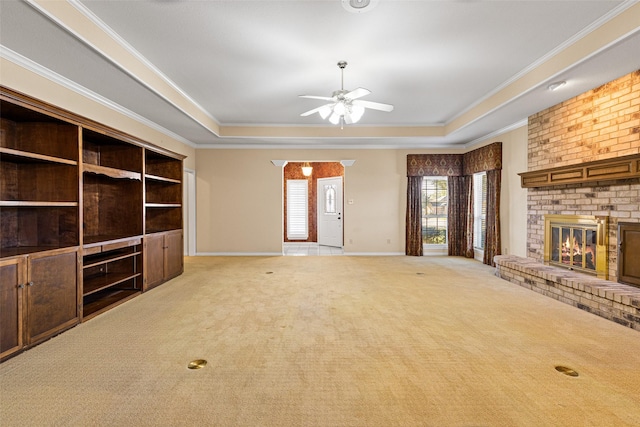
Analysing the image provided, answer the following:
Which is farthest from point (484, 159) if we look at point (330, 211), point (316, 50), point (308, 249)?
point (308, 249)

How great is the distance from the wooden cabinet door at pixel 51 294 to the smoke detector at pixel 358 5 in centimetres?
337

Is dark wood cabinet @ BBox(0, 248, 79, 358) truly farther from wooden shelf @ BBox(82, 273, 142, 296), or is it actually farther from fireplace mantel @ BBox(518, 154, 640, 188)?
fireplace mantel @ BBox(518, 154, 640, 188)

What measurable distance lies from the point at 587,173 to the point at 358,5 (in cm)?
348

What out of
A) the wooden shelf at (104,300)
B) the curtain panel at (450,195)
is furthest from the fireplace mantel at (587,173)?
the wooden shelf at (104,300)

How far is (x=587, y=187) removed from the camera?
3.99m

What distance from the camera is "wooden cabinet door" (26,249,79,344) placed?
2.54 metres

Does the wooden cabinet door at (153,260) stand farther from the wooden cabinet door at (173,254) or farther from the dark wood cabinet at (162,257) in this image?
the wooden cabinet door at (173,254)

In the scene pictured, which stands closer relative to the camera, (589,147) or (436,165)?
(589,147)

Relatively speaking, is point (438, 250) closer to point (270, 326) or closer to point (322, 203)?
point (322, 203)

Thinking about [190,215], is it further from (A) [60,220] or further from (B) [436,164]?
(B) [436,164]

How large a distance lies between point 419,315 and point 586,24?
3.25 meters

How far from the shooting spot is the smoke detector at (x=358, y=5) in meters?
2.52

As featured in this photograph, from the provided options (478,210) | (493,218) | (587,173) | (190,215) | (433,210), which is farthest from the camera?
(433,210)

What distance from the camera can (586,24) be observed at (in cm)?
288
